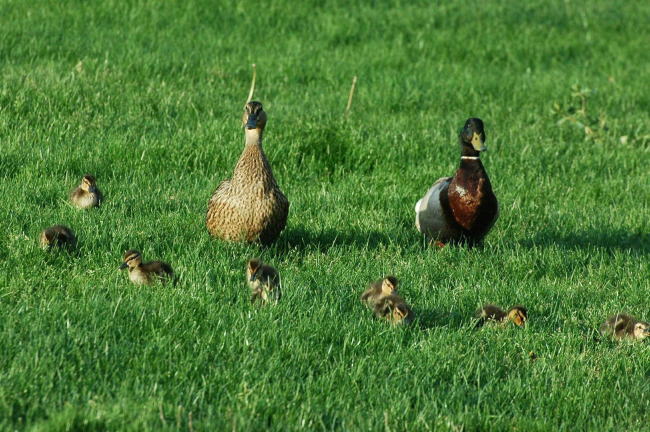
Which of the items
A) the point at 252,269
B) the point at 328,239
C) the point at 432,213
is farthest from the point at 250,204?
the point at 432,213

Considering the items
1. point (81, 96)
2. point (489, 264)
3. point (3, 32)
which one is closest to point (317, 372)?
point (489, 264)

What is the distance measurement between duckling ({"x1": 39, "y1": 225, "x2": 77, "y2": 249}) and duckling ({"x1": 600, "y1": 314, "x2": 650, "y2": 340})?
3.72m

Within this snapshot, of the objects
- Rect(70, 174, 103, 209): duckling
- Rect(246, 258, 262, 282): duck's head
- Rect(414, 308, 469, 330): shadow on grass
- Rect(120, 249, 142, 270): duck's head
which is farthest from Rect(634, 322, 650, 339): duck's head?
Rect(70, 174, 103, 209): duckling

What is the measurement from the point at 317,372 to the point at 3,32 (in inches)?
371

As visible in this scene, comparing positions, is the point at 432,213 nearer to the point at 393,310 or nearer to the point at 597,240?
the point at 597,240

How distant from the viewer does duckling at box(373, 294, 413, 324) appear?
21.5 ft

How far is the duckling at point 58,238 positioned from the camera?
23.4 feet

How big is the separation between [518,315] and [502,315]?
106mm

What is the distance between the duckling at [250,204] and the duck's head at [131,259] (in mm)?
1208

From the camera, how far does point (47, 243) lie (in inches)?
281

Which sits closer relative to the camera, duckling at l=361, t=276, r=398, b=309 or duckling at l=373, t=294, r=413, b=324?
duckling at l=373, t=294, r=413, b=324

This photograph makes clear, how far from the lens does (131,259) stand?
6934mm

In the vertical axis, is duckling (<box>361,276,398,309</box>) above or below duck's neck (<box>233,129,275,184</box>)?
below

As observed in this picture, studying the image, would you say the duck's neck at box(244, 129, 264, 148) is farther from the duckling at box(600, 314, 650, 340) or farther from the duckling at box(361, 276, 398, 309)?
the duckling at box(600, 314, 650, 340)
